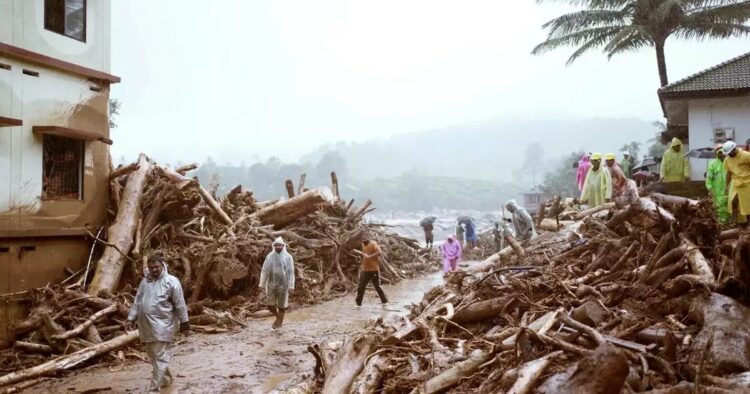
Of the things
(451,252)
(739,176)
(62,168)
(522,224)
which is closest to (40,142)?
(62,168)

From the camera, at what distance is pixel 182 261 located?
12016 millimetres

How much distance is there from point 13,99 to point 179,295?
19.4 ft

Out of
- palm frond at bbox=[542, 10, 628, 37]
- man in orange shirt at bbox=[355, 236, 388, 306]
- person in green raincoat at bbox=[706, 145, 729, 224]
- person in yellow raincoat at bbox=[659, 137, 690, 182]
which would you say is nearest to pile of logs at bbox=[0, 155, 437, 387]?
man in orange shirt at bbox=[355, 236, 388, 306]

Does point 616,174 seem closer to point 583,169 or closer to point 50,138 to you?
point 583,169

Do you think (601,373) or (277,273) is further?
(277,273)

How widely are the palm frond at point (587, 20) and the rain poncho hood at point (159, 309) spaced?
2175 cm

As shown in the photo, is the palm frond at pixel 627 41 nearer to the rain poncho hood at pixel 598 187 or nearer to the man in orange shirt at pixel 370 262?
the rain poncho hood at pixel 598 187

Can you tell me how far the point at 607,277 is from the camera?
619 cm

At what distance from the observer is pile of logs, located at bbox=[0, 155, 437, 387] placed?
29.0 feet

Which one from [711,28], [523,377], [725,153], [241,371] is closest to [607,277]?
[523,377]

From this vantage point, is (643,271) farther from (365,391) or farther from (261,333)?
(261,333)

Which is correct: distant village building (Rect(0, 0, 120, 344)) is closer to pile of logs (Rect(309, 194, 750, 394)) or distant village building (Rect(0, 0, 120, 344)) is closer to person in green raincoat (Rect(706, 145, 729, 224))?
pile of logs (Rect(309, 194, 750, 394))

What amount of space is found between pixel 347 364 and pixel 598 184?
8.37 m

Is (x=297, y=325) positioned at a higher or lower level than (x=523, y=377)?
lower
